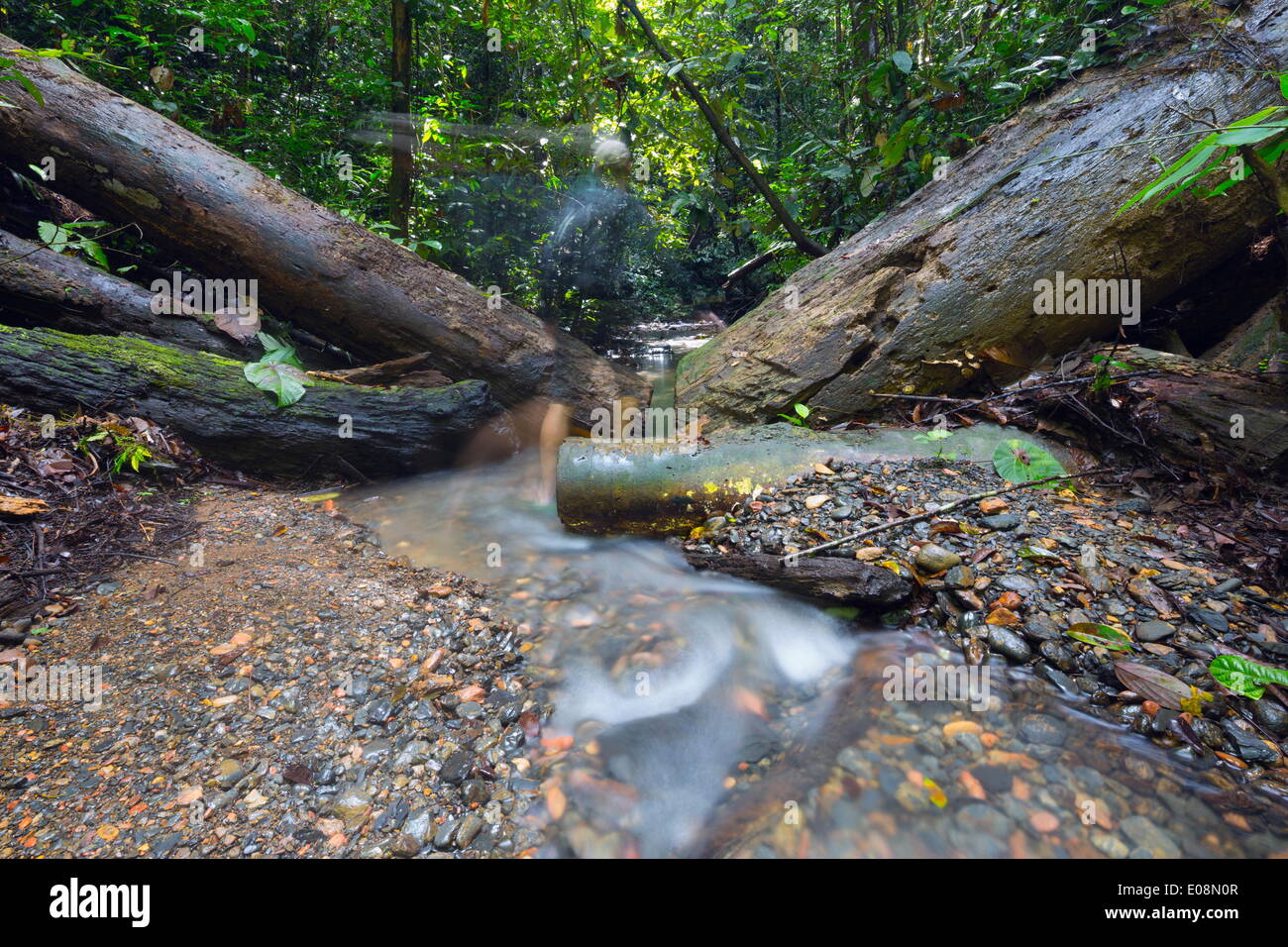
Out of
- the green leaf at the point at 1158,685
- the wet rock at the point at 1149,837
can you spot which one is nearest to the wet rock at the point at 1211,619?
the green leaf at the point at 1158,685

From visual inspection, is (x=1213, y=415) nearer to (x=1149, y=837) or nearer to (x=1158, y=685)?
(x=1158, y=685)

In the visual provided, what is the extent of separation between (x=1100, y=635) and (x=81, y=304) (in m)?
6.74

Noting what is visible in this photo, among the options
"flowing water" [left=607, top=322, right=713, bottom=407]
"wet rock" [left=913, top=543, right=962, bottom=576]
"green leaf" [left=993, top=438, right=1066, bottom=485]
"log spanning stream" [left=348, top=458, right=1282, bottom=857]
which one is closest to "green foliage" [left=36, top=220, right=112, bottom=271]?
"log spanning stream" [left=348, top=458, right=1282, bottom=857]

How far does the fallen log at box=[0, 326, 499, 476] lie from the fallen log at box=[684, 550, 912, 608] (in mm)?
2879

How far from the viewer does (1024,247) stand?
4109 millimetres

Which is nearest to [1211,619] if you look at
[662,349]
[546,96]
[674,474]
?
[674,474]

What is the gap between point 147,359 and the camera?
12.6ft

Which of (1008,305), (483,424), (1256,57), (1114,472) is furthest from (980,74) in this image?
(483,424)

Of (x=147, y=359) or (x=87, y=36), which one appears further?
(x=87, y=36)

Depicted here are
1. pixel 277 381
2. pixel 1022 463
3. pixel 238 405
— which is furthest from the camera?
pixel 277 381
